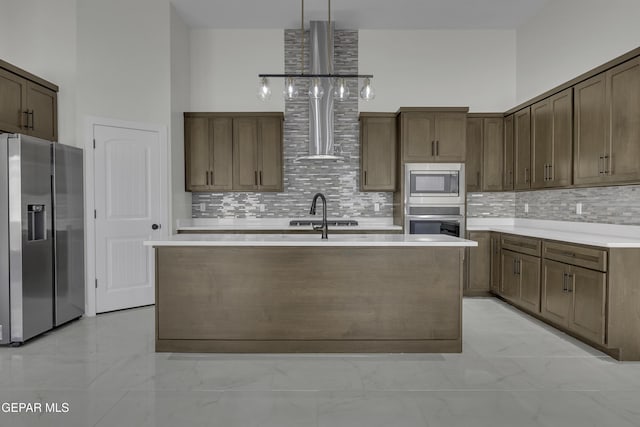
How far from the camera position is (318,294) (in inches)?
125

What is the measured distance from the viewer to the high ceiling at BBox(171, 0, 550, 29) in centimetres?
505

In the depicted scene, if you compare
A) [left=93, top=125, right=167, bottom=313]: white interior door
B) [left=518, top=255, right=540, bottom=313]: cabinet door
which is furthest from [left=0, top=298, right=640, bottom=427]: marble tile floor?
[left=93, top=125, right=167, bottom=313]: white interior door

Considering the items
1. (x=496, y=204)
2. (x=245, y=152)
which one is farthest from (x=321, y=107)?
(x=496, y=204)

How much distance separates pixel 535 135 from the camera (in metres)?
4.68

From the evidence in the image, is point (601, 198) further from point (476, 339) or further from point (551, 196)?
point (476, 339)

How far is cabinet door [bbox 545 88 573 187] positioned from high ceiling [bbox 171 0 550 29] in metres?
1.76

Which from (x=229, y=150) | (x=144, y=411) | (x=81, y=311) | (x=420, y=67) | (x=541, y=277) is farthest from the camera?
(x=420, y=67)

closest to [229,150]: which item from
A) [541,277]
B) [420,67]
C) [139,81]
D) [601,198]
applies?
[139,81]

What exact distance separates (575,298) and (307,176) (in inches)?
143

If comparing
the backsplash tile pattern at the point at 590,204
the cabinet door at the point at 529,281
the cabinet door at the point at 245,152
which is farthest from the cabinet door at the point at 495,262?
the cabinet door at the point at 245,152

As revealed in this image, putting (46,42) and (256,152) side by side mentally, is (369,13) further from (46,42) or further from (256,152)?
(46,42)

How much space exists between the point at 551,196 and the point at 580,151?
1.21 metres

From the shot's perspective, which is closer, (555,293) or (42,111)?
(555,293)

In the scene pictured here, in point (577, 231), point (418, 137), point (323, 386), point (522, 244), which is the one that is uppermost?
point (418, 137)
